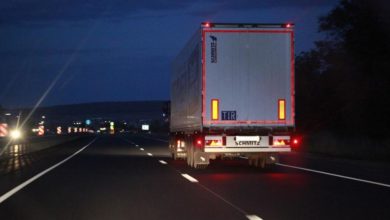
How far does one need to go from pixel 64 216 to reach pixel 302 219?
3.64 m

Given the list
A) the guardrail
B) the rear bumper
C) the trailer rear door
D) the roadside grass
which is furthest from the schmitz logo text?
the guardrail

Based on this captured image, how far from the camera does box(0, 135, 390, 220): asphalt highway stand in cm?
1101

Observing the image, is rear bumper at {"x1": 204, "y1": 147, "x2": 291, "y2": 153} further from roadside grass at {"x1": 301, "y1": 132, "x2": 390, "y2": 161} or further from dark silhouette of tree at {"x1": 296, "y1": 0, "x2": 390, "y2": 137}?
dark silhouette of tree at {"x1": 296, "y1": 0, "x2": 390, "y2": 137}

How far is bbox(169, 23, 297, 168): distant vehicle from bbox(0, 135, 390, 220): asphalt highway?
3.16ft

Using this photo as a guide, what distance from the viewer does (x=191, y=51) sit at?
70.3 feet

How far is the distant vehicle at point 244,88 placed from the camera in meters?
19.2

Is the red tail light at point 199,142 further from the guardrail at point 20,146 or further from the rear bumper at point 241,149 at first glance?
the guardrail at point 20,146

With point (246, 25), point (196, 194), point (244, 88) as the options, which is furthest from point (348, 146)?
point (196, 194)

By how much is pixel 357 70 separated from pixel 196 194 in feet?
65.2

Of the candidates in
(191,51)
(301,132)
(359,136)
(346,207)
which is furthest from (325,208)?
(301,132)

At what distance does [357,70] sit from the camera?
105 feet

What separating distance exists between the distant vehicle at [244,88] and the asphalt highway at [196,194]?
3.16 ft

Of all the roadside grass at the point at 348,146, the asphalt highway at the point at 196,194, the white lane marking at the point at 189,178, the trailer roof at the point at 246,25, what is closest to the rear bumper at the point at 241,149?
the asphalt highway at the point at 196,194

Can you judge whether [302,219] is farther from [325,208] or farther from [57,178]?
[57,178]
